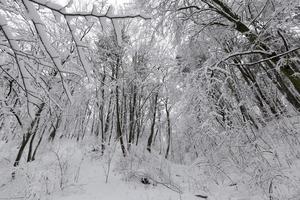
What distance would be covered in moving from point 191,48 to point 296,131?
277 centimetres

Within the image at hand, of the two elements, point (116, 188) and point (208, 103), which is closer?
point (208, 103)

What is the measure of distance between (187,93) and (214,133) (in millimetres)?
648

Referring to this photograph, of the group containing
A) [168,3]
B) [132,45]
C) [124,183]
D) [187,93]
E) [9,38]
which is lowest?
[124,183]

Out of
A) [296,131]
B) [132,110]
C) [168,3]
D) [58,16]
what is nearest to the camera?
[58,16]

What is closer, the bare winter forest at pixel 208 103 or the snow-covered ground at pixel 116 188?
the bare winter forest at pixel 208 103

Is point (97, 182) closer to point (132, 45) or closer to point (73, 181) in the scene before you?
point (73, 181)

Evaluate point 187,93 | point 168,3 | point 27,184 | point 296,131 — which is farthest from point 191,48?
point 27,184

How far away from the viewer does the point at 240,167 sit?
3514 mm

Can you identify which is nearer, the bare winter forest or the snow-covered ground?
the bare winter forest

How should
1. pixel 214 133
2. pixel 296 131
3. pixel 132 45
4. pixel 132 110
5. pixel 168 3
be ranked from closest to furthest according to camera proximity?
pixel 214 133, pixel 296 131, pixel 168 3, pixel 132 45, pixel 132 110

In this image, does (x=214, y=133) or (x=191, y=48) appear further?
(x=191, y=48)

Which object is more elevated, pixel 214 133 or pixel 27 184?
pixel 214 133

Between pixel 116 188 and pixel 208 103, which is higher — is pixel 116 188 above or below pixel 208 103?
below

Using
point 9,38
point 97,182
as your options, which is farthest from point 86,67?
point 97,182
